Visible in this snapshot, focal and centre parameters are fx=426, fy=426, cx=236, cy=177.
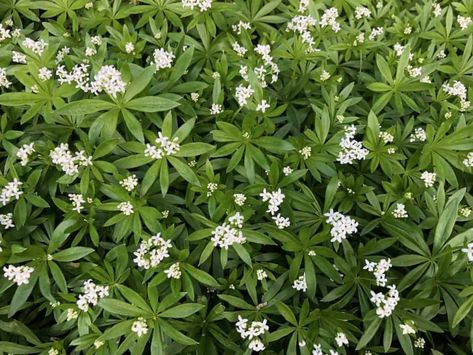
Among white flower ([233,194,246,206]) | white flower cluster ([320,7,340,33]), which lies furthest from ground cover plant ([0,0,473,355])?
white flower cluster ([320,7,340,33])

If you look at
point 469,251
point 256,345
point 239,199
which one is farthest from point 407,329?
point 239,199

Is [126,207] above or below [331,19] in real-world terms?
below

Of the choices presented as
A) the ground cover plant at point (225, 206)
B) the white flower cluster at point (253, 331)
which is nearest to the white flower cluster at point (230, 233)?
the ground cover plant at point (225, 206)

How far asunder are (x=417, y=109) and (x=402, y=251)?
138 cm

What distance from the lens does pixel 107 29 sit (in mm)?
4270

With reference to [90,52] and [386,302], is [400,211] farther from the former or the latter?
[90,52]

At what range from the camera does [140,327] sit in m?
2.96

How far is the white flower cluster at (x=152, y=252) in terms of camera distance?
3.14 m

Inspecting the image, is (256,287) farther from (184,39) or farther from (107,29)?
(107,29)

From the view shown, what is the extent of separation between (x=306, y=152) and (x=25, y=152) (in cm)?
231

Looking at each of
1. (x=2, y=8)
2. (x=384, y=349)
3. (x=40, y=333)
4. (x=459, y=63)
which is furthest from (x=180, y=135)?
(x=459, y=63)

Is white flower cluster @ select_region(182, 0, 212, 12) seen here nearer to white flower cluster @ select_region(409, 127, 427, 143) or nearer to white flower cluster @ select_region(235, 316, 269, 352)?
white flower cluster @ select_region(409, 127, 427, 143)

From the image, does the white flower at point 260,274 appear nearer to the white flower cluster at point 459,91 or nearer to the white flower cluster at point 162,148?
the white flower cluster at point 162,148

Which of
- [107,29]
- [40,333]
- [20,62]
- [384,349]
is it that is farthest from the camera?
[107,29]
